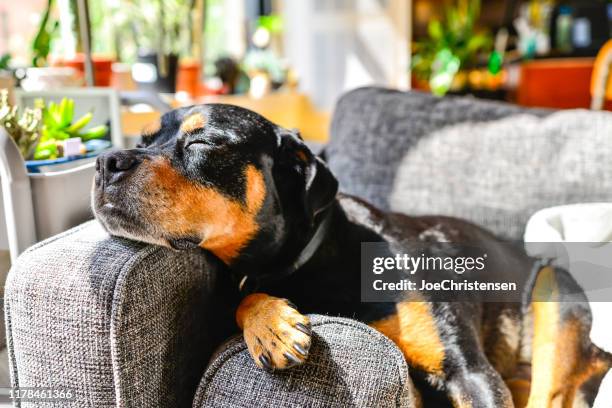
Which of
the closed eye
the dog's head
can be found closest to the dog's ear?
the dog's head

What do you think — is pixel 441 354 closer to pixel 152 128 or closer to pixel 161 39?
pixel 152 128

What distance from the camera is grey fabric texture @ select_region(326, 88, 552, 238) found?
1.84 m

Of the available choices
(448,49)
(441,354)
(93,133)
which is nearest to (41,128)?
(93,133)

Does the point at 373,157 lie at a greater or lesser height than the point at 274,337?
greater

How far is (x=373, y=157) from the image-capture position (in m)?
1.91

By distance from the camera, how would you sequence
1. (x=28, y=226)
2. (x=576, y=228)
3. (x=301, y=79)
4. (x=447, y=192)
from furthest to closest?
(x=301, y=79)
(x=447, y=192)
(x=576, y=228)
(x=28, y=226)

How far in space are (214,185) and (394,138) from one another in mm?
814

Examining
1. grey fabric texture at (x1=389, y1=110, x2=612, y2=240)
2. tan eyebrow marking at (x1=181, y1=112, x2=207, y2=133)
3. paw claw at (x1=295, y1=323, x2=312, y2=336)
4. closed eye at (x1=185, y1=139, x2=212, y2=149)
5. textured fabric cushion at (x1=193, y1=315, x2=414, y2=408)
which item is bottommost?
textured fabric cushion at (x1=193, y1=315, x2=414, y2=408)

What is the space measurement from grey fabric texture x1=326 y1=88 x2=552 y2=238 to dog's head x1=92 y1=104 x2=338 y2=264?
58 centimetres

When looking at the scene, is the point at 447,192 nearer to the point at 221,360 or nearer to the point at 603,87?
the point at 221,360

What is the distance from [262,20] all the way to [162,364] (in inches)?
157

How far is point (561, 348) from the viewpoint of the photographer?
138 centimetres

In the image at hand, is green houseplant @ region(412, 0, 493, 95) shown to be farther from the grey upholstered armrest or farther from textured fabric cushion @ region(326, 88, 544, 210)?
the grey upholstered armrest

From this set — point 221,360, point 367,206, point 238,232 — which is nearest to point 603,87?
point 367,206
